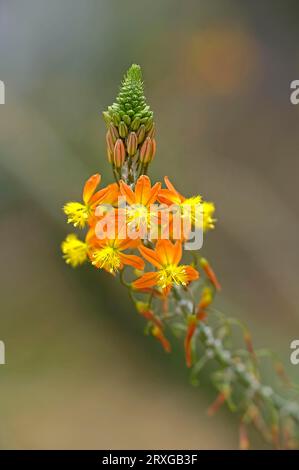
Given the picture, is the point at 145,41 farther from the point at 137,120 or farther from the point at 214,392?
the point at 137,120

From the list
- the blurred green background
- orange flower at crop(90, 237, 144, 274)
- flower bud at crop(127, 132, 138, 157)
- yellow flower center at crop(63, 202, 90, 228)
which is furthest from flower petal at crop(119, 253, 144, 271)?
the blurred green background

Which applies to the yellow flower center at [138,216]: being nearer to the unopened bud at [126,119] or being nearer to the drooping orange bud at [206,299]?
the unopened bud at [126,119]

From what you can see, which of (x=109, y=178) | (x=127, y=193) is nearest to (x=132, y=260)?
(x=127, y=193)

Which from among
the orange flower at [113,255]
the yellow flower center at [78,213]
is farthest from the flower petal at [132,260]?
the yellow flower center at [78,213]

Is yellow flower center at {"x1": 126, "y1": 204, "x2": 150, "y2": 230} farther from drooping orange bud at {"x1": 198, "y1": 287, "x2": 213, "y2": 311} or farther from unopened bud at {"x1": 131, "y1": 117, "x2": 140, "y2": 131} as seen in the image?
drooping orange bud at {"x1": 198, "y1": 287, "x2": 213, "y2": 311}

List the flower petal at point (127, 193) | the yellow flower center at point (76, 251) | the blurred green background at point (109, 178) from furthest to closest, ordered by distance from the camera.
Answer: the blurred green background at point (109, 178) < the yellow flower center at point (76, 251) < the flower petal at point (127, 193)

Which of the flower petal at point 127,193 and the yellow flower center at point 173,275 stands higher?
the flower petal at point 127,193
